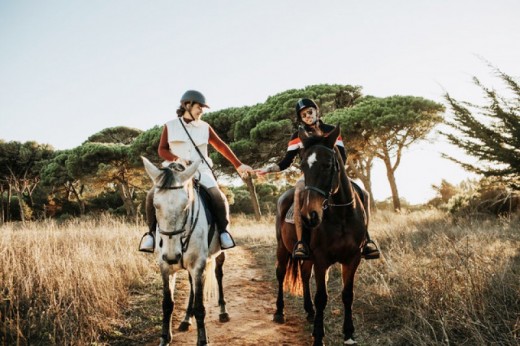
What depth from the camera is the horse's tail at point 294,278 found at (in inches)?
197

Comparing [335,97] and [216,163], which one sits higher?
[335,97]

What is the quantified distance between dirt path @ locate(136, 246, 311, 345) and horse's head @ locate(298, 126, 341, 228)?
1.76 m

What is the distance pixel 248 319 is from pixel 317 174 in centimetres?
263

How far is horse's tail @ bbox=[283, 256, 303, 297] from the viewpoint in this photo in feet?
16.4

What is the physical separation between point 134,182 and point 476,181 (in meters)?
21.8

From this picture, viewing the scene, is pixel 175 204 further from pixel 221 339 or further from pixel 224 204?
pixel 221 339

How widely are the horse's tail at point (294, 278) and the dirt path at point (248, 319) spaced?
13.6 inches

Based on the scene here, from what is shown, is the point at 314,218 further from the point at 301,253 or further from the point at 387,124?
the point at 387,124

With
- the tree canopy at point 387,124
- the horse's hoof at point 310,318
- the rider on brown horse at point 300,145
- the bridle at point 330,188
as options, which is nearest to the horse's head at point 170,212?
the bridle at point 330,188

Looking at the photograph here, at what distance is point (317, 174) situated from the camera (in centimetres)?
328

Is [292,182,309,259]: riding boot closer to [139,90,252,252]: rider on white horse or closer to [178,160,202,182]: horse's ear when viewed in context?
[139,90,252,252]: rider on white horse

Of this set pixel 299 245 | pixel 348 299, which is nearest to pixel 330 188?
pixel 299 245

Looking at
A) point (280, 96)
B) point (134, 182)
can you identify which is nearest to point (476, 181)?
point (280, 96)

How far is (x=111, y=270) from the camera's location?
5.45 m
